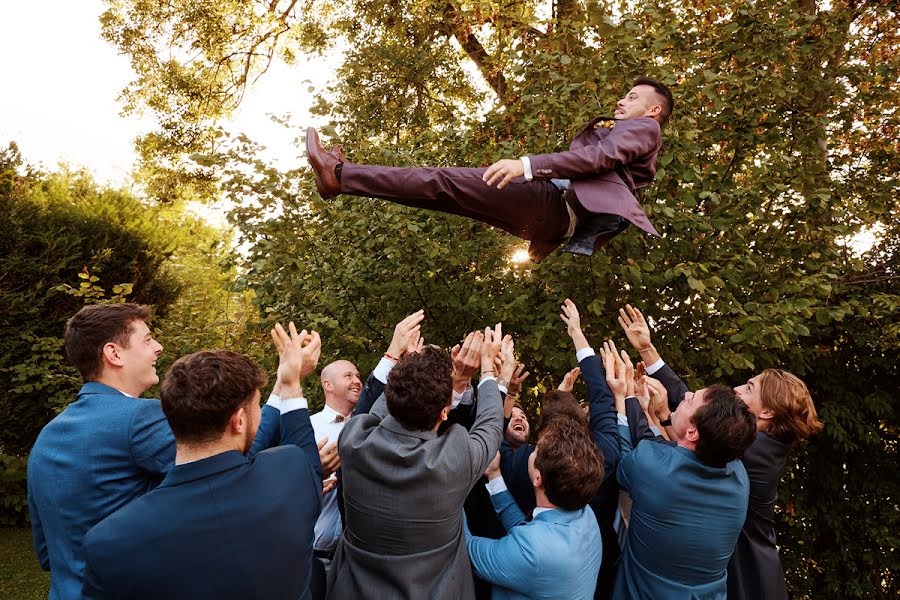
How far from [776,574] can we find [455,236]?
3.17 metres

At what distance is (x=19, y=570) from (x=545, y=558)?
840 cm

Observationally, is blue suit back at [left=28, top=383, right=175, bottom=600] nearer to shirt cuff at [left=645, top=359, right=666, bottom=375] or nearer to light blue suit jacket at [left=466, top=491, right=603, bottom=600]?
light blue suit jacket at [left=466, top=491, right=603, bottom=600]

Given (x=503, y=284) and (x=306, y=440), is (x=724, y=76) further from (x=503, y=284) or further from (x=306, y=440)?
(x=306, y=440)

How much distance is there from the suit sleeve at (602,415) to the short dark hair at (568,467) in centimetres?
30

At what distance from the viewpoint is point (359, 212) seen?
16.4 feet

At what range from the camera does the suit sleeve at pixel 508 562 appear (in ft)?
7.98

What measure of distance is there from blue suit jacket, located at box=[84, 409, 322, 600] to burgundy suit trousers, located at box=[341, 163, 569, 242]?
171cm

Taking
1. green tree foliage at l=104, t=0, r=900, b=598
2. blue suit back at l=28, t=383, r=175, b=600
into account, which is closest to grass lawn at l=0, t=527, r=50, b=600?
green tree foliage at l=104, t=0, r=900, b=598

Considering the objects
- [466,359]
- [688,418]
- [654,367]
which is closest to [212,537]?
[466,359]

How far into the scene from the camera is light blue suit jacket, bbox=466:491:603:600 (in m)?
2.42

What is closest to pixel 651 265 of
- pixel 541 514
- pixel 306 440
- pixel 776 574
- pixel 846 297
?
pixel 776 574

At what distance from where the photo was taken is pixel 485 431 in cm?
248

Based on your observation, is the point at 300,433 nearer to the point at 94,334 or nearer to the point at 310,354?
the point at 310,354

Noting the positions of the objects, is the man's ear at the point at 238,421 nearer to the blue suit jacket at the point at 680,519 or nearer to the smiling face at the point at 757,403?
the blue suit jacket at the point at 680,519
